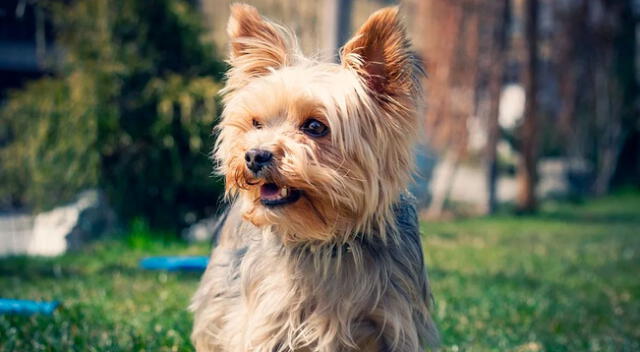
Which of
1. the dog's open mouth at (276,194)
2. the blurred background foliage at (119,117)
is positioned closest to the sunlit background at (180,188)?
the blurred background foliage at (119,117)

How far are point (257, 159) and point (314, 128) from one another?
1.34ft

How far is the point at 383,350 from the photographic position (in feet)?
11.9

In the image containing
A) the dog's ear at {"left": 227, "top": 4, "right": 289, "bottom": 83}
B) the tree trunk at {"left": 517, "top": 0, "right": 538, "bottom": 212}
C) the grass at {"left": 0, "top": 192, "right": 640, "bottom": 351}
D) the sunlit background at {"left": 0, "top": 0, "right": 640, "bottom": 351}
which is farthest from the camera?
the tree trunk at {"left": 517, "top": 0, "right": 538, "bottom": 212}

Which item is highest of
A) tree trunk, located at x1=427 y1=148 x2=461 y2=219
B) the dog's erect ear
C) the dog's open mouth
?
the dog's erect ear

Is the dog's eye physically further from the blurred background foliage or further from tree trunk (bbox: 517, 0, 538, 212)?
tree trunk (bbox: 517, 0, 538, 212)

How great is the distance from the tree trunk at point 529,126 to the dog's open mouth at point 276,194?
13550 mm

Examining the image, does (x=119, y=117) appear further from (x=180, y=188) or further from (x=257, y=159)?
(x=257, y=159)

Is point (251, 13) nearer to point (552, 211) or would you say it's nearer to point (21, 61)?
point (21, 61)

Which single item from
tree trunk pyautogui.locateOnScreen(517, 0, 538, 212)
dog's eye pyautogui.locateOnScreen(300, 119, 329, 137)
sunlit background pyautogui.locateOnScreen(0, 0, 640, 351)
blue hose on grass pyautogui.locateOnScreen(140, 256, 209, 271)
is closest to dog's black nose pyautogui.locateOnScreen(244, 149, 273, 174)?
dog's eye pyautogui.locateOnScreen(300, 119, 329, 137)

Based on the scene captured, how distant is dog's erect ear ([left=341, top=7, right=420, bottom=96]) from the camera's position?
141 inches

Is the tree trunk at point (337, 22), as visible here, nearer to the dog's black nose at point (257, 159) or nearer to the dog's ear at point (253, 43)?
the dog's ear at point (253, 43)

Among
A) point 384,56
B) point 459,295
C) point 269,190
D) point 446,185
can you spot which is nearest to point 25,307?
point 269,190

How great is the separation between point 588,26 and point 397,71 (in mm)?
19283

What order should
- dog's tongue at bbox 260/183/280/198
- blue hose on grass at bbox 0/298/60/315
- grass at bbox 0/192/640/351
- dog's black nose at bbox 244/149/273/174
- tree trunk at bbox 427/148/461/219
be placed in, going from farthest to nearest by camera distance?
tree trunk at bbox 427/148/461/219
grass at bbox 0/192/640/351
blue hose on grass at bbox 0/298/60/315
dog's tongue at bbox 260/183/280/198
dog's black nose at bbox 244/149/273/174
